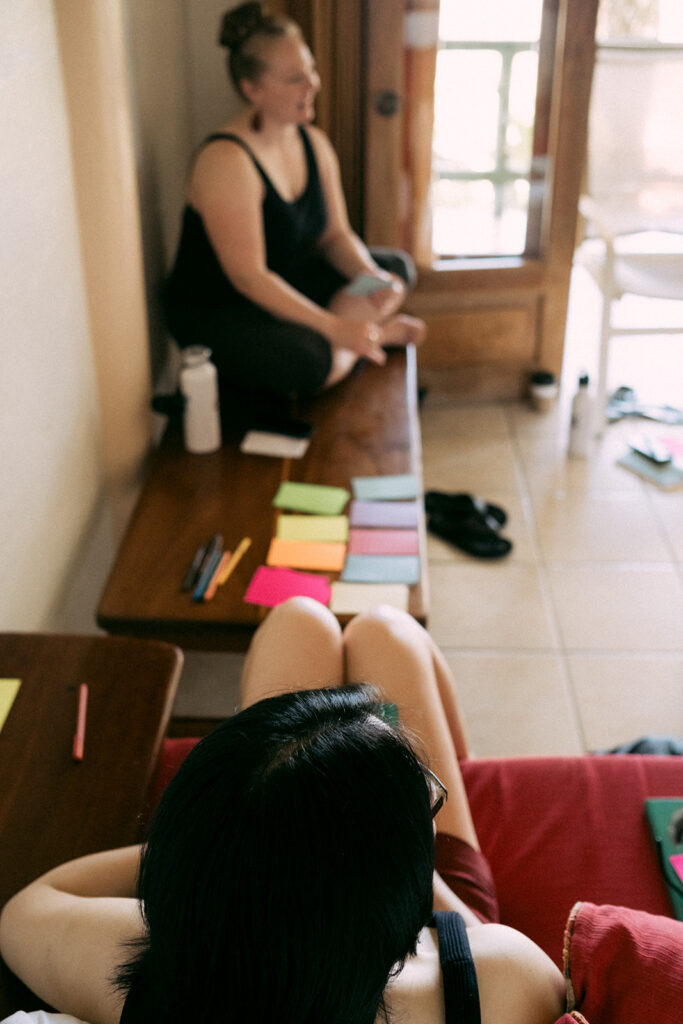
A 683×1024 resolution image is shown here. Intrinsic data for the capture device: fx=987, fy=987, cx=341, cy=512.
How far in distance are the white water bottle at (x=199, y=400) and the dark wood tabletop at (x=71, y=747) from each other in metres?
0.91

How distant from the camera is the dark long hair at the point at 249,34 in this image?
7.41 ft

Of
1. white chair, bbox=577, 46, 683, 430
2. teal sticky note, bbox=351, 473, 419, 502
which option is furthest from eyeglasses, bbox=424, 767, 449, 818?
white chair, bbox=577, 46, 683, 430

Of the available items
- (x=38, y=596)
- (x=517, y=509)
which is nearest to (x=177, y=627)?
(x=38, y=596)

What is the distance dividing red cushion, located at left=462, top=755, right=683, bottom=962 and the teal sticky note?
0.81 meters

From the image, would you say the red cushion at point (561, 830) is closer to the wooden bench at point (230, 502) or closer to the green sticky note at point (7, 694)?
the green sticky note at point (7, 694)

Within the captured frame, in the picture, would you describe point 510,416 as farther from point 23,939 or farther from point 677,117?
point 23,939

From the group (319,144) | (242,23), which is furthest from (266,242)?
(242,23)

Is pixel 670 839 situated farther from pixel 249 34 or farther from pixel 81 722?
pixel 249 34

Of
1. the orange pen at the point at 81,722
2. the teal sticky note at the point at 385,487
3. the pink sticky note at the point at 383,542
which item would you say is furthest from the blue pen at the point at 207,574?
the orange pen at the point at 81,722

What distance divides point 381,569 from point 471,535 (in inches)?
32.9

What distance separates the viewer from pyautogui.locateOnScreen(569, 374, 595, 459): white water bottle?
299cm

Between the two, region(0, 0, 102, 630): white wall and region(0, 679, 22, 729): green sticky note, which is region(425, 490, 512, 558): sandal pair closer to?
region(0, 0, 102, 630): white wall

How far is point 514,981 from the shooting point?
0.87m

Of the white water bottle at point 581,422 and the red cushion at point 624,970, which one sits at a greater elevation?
the red cushion at point 624,970
